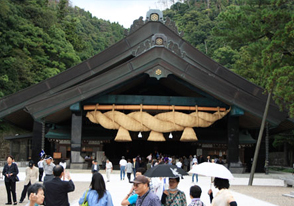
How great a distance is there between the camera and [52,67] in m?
55.5

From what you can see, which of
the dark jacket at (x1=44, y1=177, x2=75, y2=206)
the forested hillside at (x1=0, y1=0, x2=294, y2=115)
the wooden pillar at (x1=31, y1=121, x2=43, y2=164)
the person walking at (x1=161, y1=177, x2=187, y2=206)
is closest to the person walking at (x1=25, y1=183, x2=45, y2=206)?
the dark jacket at (x1=44, y1=177, x2=75, y2=206)

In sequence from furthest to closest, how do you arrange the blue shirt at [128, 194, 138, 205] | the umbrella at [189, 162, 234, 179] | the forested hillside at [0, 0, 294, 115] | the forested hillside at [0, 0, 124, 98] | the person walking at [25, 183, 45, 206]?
the forested hillside at [0, 0, 124, 98]
the forested hillside at [0, 0, 294, 115]
the umbrella at [189, 162, 234, 179]
the blue shirt at [128, 194, 138, 205]
the person walking at [25, 183, 45, 206]

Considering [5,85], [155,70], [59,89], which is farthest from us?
[5,85]

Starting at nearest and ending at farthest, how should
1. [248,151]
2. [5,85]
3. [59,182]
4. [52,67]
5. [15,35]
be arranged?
1. [59,182]
2. [248,151]
3. [5,85]
4. [15,35]
5. [52,67]

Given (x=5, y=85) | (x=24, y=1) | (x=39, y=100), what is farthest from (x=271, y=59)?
(x=24, y=1)

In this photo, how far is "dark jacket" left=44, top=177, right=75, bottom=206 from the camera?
7.08 metres

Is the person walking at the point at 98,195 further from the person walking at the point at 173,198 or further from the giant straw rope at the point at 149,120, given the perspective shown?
the giant straw rope at the point at 149,120

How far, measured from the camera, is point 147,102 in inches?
1176

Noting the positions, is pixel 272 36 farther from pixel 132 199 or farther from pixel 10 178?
pixel 132 199

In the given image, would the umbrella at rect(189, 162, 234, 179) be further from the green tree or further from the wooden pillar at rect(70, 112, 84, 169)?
the wooden pillar at rect(70, 112, 84, 169)

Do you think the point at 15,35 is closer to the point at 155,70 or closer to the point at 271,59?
the point at 155,70

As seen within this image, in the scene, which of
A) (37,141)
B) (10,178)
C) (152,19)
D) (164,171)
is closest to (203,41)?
(152,19)

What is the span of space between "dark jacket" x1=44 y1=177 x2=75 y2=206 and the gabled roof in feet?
69.3

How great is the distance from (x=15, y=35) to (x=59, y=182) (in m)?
43.9
